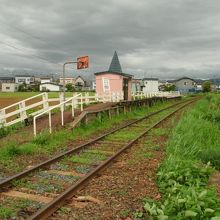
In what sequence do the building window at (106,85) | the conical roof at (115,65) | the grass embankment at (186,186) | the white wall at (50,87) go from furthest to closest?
1. the white wall at (50,87)
2. the conical roof at (115,65)
3. the building window at (106,85)
4. the grass embankment at (186,186)

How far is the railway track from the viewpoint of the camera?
6.10 metres

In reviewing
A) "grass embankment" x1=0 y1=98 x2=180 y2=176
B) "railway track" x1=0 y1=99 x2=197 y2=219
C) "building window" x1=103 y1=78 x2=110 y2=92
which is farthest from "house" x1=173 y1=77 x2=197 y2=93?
"railway track" x1=0 y1=99 x2=197 y2=219

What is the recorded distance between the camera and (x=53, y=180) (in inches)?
304

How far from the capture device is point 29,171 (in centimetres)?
813

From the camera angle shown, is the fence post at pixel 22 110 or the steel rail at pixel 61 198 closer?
the steel rail at pixel 61 198

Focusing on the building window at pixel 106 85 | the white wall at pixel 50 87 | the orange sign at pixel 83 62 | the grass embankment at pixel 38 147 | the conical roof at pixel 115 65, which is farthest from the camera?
the white wall at pixel 50 87

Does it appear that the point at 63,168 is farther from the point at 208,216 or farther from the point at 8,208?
the point at 208,216

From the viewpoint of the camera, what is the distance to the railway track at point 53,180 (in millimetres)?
6098

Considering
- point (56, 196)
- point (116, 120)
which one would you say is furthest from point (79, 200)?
point (116, 120)

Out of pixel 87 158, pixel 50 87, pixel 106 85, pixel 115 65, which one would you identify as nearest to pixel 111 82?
pixel 106 85

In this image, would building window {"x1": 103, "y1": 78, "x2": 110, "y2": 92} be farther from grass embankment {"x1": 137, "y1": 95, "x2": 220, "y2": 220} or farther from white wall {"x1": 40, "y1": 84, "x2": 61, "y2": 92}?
white wall {"x1": 40, "y1": 84, "x2": 61, "y2": 92}

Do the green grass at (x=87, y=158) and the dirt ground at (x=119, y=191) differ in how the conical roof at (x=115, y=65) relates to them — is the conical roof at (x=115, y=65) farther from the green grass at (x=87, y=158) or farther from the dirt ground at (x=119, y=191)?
the dirt ground at (x=119, y=191)

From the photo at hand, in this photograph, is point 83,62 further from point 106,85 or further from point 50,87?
point 50,87

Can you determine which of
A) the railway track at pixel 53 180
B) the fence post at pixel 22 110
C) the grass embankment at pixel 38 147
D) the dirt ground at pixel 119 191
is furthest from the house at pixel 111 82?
the dirt ground at pixel 119 191
